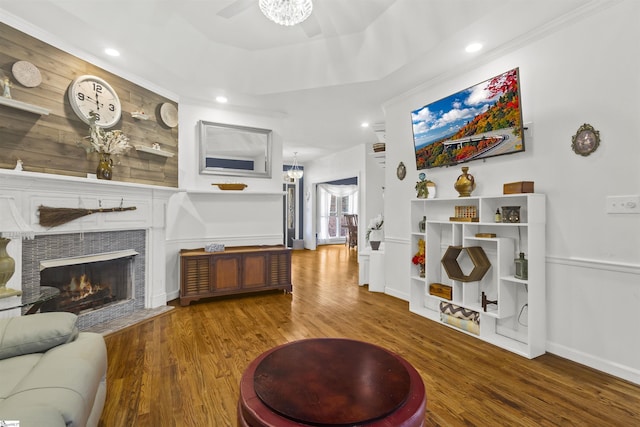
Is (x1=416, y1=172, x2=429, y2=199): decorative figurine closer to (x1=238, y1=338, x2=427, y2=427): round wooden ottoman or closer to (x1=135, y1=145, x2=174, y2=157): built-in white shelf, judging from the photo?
(x1=238, y1=338, x2=427, y2=427): round wooden ottoman

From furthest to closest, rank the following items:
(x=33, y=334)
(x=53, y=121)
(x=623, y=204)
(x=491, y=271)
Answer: (x=491, y=271), (x=53, y=121), (x=623, y=204), (x=33, y=334)

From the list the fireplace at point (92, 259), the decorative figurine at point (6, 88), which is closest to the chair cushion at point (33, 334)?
the fireplace at point (92, 259)

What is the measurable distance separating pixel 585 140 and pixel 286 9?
8.38 feet

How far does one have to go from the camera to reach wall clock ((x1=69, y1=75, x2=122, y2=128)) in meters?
3.05

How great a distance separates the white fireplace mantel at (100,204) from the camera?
8.25ft

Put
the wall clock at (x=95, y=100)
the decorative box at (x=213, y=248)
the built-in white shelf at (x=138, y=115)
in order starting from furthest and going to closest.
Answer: the decorative box at (x=213, y=248)
the built-in white shelf at (x=138, y=115)
the wall clock at (x=95, y=100)

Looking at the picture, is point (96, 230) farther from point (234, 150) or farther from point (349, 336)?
point (349, 336)

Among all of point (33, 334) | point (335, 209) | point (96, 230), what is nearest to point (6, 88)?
point (96, 230)

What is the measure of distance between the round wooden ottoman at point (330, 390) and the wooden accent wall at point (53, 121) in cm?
291

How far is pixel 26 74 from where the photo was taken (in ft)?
8.84

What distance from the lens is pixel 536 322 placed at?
8.47ft

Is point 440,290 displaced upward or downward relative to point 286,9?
downward

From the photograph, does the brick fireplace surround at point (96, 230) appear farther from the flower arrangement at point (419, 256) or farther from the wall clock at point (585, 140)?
the wall clock at point (585, 140)

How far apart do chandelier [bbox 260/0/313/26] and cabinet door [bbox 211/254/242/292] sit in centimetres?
298
